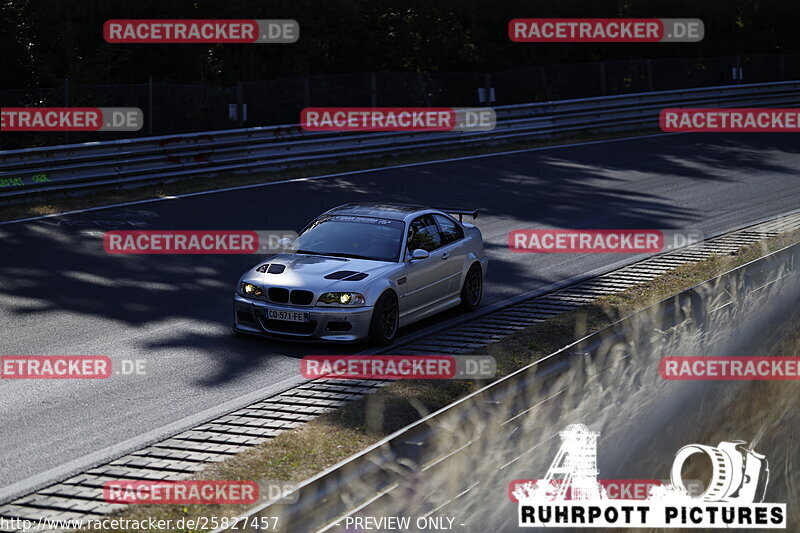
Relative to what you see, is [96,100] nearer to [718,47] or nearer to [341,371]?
[341,371]

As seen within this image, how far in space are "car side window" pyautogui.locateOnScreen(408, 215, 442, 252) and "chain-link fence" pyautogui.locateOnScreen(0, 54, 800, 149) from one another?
11.6 metres

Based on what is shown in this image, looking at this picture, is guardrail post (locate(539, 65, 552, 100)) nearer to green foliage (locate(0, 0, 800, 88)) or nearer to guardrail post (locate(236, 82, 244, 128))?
green foliage (locate(0, 0, 800, 88))

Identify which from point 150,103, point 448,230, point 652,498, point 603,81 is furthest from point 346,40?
point 652,498

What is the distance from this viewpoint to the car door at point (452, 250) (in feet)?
41.5

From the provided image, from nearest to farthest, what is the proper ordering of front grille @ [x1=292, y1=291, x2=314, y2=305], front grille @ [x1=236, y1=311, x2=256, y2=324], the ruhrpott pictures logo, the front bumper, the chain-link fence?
1. the ruhrpott pictures logo
2. the front bumper
3. front grille @ [x1=292, y1=291, x2=314, y2=305]
4. front grille @ [x1=236, y1=311, x2=256, y2=324]
5. the chain-link fence

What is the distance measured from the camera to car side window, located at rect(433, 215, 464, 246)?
12.9m

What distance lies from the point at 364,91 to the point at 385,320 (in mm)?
17307

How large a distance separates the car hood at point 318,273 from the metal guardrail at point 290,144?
9220 mm

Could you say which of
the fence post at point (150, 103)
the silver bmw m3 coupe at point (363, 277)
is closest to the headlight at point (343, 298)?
the silver bmw m3 coupe at point (363, 277)

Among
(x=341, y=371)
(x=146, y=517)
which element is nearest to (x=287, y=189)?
(x=341, y=371)

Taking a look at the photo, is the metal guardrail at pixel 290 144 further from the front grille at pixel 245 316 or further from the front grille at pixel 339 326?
the front grille at pixel 339 326

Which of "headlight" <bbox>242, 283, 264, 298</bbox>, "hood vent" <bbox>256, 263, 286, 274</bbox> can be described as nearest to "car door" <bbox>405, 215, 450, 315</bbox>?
"hood vent" <bbox>256, 263, 286, 274</bbox>

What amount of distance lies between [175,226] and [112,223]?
1.09m

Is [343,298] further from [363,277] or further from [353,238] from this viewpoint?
[353,238]
